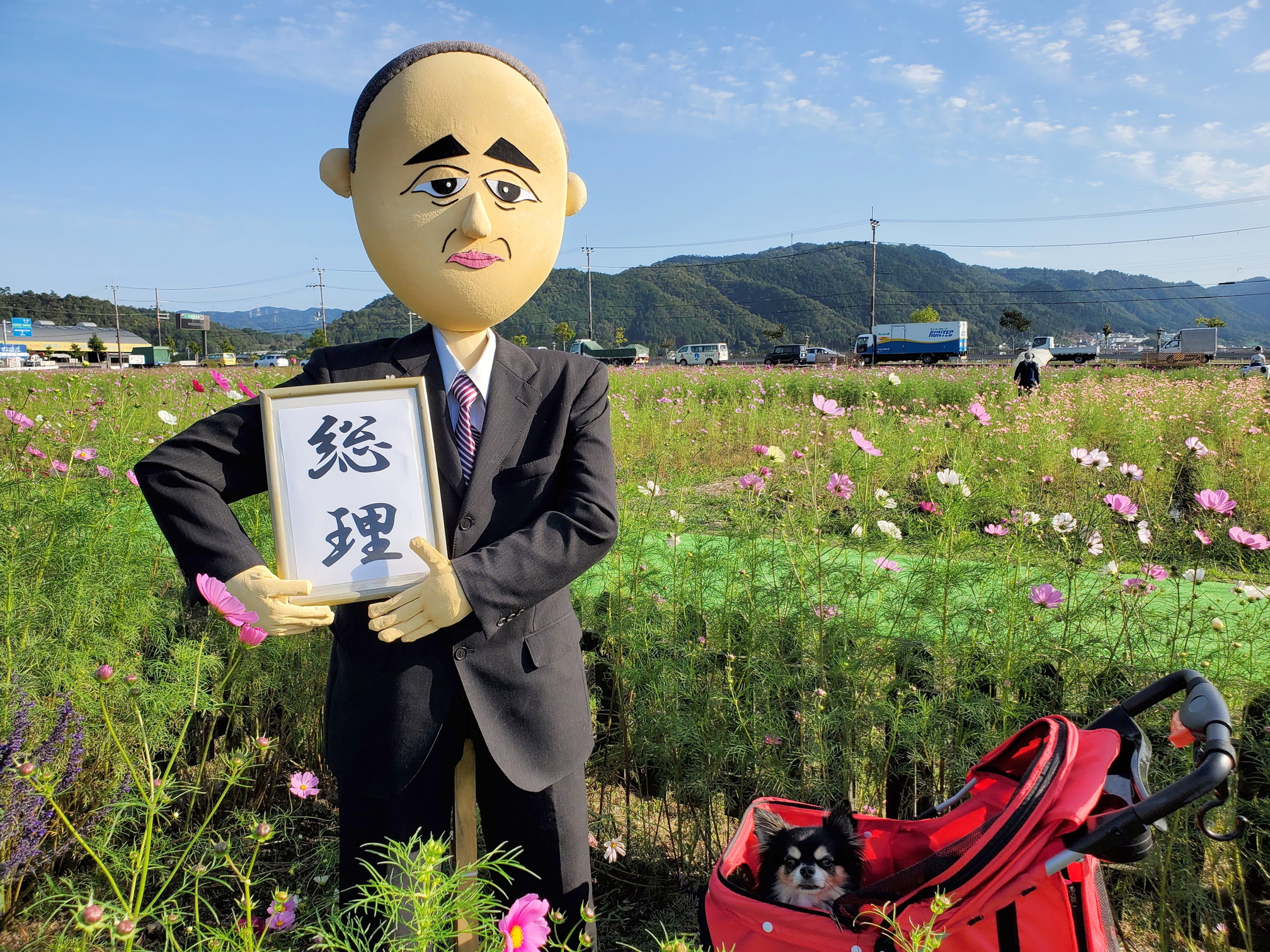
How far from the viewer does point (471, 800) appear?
125cm

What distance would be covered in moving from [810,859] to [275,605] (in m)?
0.98

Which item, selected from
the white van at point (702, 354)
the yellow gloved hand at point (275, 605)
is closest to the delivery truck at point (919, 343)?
the white van at point (702, 354)

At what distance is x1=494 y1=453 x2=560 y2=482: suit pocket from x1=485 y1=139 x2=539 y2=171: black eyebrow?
0.50 m

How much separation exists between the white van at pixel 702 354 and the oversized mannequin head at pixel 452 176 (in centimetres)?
3156

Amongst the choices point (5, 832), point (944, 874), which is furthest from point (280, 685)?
point (944, 874)

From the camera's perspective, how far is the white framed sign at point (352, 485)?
1.01 m

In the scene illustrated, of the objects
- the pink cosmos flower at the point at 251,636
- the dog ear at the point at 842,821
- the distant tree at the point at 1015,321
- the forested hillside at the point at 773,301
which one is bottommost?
the dog ear at the point at 842,821

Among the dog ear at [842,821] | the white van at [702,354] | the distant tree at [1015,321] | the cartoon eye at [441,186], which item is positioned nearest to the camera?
the cartoon eye at [441,186]

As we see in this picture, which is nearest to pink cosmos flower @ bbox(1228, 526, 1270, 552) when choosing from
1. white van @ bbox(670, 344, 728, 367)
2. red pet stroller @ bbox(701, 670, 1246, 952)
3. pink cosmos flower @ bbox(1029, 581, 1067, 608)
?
pink cosmos flower @ bbox(1029, 581, 1067, 608)

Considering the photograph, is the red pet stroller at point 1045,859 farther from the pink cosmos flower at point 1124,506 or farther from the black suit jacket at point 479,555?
the pink cosmos flower at point 1124,506

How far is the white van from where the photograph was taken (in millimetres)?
33469

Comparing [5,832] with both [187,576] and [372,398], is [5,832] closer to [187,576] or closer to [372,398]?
[187,576]

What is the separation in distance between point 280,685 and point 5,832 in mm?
842

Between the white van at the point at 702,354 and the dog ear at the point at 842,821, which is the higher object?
the white van at the point at 702,354
